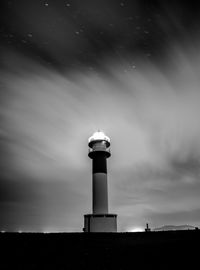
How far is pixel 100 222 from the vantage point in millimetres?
20453

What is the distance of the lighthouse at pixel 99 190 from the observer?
20.4 metres

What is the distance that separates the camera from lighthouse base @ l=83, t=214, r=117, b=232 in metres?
20.1

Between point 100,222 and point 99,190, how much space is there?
298 centimetres

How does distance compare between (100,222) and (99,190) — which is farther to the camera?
(99,190)
